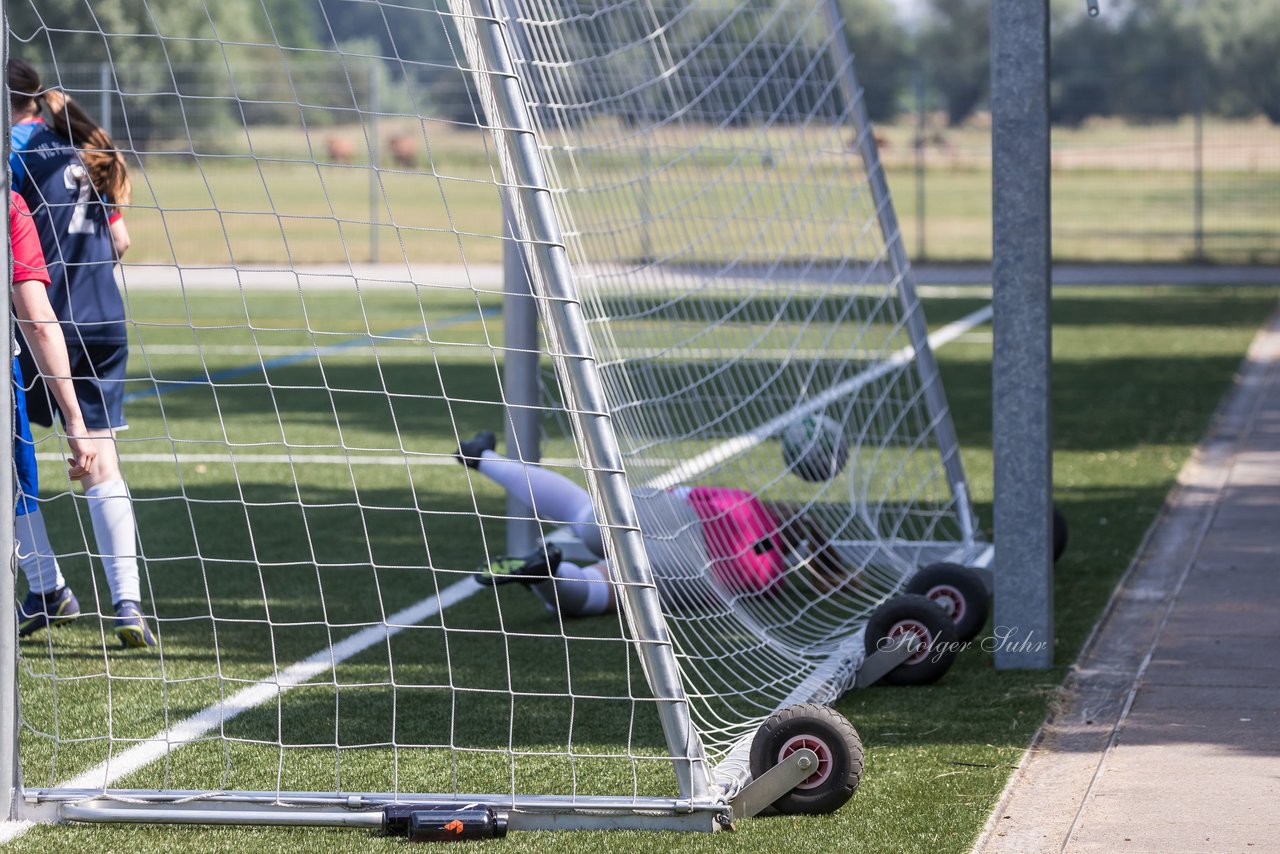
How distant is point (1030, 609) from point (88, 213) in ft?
11.3

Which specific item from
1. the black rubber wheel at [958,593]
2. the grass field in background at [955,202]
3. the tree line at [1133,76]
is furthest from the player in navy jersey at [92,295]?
the grass field in background at [955,202]

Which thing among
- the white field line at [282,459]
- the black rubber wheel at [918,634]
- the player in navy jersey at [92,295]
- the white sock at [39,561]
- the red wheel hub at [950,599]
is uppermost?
the player in navy jersey at [92,295]

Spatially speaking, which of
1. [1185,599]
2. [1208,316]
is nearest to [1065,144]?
[1208,316]

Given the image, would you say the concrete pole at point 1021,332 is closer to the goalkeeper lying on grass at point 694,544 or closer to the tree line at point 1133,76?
the goalkeeper lying on grass at point 694,544

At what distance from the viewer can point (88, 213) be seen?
5.55 metres

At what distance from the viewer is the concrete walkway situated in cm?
382

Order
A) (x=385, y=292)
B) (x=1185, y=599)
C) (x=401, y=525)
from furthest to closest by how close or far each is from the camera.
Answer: (x=385, y=292) < (x=401, y=525) < (x=1185, y=599)

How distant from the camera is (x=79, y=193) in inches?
213

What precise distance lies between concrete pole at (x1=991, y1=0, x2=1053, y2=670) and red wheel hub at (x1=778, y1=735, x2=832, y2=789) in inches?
57.4

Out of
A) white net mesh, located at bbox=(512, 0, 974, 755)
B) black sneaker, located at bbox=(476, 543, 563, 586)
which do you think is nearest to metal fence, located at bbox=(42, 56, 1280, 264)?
white net mesh, located at bbox=(512, 0, 974, 755)

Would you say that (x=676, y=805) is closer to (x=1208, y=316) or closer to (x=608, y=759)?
(x=608, y=759)

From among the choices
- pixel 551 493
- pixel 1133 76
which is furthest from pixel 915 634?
pixel 1133 76

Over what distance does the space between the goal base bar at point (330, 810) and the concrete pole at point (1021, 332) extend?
5.65 ft

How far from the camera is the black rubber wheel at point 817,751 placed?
3.88 meters
